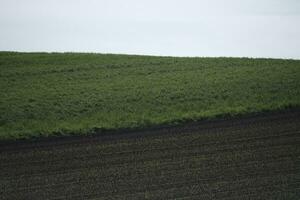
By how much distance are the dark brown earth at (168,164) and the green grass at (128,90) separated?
129cm

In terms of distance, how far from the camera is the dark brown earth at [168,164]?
575 inches

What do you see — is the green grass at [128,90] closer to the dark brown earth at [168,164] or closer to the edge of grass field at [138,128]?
the edge of grass field at [138,128]

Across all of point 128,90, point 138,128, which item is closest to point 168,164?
point 138,128

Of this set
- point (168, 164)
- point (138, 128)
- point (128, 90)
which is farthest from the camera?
point (128, 90)

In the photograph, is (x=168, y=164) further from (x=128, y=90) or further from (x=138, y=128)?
(x=128, y=90)

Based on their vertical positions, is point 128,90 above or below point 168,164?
→ above

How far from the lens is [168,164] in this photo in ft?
53.8

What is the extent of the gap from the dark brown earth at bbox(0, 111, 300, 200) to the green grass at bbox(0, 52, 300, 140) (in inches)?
50.8

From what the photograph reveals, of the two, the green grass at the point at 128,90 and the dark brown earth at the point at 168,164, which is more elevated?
the green grass at the point at 128,90

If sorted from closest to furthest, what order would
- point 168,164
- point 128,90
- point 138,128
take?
point 168,164 < point 138,128 < point 128,90

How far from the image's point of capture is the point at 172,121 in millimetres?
20453

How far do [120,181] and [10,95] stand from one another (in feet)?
40.8

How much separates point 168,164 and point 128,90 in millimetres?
9925

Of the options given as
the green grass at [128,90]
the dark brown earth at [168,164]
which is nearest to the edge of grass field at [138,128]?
the green grass at [128,90]
